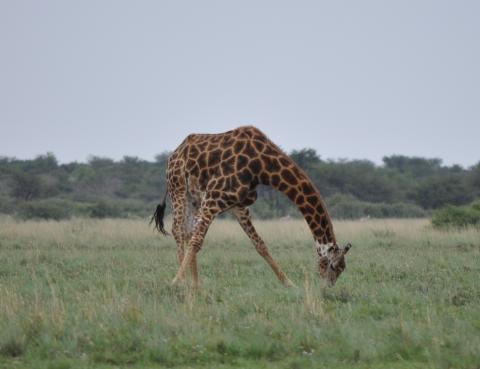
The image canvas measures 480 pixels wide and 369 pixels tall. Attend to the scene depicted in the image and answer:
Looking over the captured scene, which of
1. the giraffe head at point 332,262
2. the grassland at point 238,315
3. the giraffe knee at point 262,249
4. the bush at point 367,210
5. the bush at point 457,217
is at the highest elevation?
the bush at point 367,210

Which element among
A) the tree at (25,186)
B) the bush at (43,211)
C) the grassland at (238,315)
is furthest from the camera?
the tree at (25,186)

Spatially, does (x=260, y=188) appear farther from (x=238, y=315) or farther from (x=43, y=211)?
(x=238, y=315)

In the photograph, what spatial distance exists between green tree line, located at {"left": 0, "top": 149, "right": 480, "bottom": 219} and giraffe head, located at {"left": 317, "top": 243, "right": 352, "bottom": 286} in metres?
23.3

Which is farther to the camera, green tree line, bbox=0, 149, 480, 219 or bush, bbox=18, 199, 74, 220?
green tree line, bbox=0, 149, 480, 219

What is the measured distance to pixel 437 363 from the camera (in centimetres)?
630

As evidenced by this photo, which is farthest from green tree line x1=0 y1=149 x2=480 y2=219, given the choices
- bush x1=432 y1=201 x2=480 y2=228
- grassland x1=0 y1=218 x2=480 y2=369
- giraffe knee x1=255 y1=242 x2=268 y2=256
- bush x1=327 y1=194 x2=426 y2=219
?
giraffe knee x1=255 y1=242 x2=268 y2=256

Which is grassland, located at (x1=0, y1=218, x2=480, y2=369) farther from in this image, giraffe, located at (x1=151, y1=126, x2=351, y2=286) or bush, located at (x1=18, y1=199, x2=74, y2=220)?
bush, located at (x1=18, y1=199, x2=74, y2=220)

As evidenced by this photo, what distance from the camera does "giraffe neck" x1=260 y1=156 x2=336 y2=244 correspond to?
10391mm

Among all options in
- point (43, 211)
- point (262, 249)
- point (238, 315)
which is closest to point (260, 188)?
point (43, 211)

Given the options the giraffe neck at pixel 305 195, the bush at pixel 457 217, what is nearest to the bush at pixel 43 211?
the bush at pixel 457 217

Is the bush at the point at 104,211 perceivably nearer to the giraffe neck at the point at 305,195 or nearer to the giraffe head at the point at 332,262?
the giraffe neck at the point at 305,195

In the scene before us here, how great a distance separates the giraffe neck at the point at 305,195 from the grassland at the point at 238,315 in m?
0.68

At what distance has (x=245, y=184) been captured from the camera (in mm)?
10297

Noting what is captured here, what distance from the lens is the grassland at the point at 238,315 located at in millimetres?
6469
